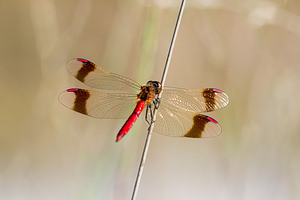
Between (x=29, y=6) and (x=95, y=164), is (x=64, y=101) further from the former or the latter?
(x=29, y=6)

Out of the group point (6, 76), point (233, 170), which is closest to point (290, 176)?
point (233, 170)

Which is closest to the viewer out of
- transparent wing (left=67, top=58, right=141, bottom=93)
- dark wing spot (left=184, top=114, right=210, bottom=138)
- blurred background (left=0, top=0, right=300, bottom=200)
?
dark wing spot (left=184, top=114, right=210, bottom=138)

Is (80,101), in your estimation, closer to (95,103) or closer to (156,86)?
(95,103)

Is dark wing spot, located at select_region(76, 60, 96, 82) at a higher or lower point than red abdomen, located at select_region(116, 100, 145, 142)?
higher

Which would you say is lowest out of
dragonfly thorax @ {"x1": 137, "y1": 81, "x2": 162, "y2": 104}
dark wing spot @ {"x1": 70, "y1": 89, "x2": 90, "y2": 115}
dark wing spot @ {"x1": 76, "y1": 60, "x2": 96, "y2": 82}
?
dark wing spot @ {"x1": 70, "y1": 89, "x2": 90, "y2": 115}

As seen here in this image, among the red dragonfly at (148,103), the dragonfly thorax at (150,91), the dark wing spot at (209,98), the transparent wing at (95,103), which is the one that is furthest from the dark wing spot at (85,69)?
the dark wing spot at (209,98)

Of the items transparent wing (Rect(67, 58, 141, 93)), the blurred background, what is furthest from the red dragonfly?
the blurred background

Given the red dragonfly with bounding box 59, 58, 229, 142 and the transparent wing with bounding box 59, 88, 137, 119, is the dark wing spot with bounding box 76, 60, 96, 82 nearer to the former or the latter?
the red dragonfly with bounding box 59, 58, 229, 142
